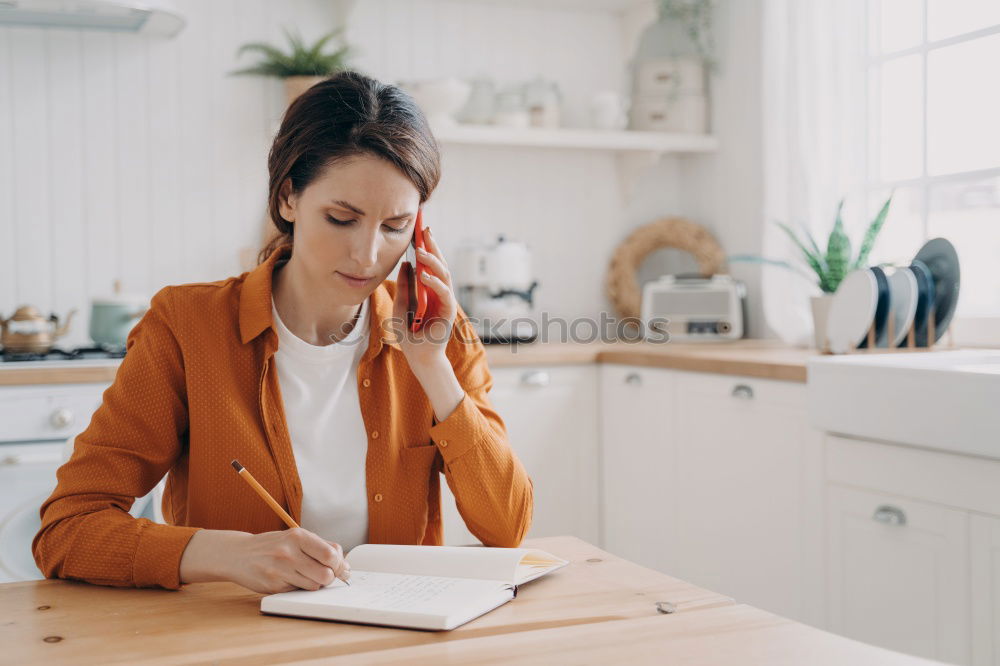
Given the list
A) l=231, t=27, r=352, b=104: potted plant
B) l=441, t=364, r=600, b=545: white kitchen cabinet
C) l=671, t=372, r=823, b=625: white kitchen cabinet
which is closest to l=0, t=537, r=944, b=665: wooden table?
l=671, t=372, r=823, b=625: white kitchen cabinet

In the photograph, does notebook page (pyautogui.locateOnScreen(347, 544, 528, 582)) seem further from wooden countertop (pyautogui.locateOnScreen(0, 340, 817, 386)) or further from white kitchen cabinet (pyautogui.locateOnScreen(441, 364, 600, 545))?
white kitchen cabinet (pyautogui.locateOnScreen(441, 364, 600, 545))

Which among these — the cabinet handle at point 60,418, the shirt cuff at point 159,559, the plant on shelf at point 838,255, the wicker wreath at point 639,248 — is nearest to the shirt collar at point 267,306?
A: the shirt cuff at point 159,559

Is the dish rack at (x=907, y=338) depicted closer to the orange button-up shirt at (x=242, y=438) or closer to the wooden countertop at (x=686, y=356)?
the wooden countertop at (x=686, y=356)

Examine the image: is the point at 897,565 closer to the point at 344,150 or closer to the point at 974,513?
the point at 974,513

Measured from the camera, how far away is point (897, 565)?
1.90 m

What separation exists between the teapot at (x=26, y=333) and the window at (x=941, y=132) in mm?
2353

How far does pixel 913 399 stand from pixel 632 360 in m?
1.14

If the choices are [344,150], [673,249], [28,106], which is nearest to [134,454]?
[344,150]

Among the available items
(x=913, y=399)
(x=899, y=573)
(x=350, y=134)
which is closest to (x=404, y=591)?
(x=350, y=134)

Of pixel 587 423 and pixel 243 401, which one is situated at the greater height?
pixel 243 401

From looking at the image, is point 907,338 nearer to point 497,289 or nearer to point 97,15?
point 497,289

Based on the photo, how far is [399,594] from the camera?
937 millimetres

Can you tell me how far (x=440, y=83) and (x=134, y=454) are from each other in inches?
83.0

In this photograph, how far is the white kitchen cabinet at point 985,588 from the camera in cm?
169
